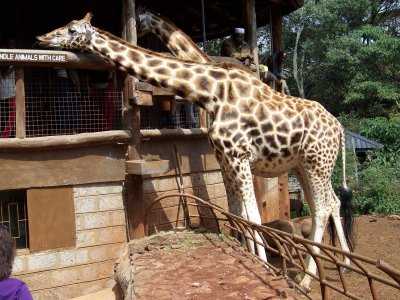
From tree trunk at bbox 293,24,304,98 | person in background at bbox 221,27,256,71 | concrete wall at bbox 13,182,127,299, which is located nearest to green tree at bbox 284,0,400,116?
tree trunk at bbox 293,24,304,98

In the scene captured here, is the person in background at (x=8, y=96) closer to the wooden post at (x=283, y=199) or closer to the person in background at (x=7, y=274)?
the person in background at (x=7, y=274)

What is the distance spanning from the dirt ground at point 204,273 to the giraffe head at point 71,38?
2.68 meters

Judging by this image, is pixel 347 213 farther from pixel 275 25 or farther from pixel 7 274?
pixel 7 274

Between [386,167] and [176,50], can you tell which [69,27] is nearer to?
[176,50]

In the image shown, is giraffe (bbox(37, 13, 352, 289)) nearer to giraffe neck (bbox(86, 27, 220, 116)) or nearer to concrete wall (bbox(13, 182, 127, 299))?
giraffe neck (bbox(86, 27, 220, 116))

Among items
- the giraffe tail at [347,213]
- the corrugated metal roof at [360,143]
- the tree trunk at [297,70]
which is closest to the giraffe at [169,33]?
the giraffe tail at [347,213]

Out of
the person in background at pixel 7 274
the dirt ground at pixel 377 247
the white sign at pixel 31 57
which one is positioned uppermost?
the white sign at pixel 31 57

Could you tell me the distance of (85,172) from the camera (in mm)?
6516

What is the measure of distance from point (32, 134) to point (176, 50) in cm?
257

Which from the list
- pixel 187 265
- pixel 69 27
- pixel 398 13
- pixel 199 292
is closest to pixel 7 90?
pixel 69 27

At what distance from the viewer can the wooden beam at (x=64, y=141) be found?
239 inches

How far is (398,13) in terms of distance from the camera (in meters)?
30.0

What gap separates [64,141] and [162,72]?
5.10ft

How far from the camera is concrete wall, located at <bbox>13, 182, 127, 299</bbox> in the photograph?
618 centimetres
